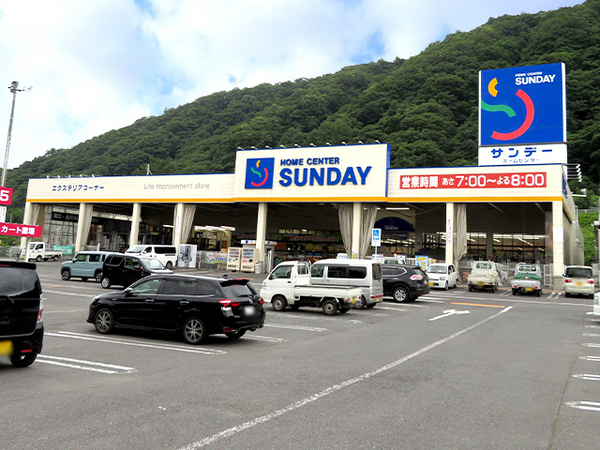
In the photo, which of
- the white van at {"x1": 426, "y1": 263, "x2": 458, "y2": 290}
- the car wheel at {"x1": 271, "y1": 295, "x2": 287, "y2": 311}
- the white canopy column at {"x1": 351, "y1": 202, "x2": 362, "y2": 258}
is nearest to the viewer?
the car wheel at {"x1": 271, "y1": 295, "x2": 287, "y2": 311}

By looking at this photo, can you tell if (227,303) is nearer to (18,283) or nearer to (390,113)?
(18,283)

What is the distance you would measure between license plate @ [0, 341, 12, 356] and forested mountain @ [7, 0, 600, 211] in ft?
176

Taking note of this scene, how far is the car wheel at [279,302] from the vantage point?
15008 millimetres

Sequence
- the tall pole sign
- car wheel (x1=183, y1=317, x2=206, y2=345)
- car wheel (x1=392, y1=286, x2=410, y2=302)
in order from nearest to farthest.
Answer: car wheel (x1=183, y1=317, x2=206, y2=345) < car wheel (x1=392, y1=286, x2=410, y2=302) < the tall pole sign

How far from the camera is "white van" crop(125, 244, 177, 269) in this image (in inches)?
1344

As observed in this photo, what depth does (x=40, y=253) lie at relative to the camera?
40.0 m

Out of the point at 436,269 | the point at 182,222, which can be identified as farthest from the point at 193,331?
the point at 182,222

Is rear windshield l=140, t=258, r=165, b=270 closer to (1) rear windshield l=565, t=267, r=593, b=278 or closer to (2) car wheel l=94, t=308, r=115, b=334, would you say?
(2) car wheel l=94, t=308, r=115, b=334

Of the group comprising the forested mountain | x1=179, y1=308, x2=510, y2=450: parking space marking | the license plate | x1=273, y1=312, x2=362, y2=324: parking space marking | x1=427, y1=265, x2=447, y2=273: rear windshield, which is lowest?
x1=179, y1=308, x2=510, y2=450: parking space marking

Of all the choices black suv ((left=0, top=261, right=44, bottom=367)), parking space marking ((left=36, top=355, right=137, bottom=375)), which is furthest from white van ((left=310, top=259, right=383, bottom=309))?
black suv ((left=0, top=261, right=44, bottom=367))

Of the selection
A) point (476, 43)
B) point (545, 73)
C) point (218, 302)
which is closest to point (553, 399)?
point (218, 302)

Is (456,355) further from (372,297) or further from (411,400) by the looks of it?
(372,297)

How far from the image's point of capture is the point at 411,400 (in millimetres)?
5645

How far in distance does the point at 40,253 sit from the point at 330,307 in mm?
35232
